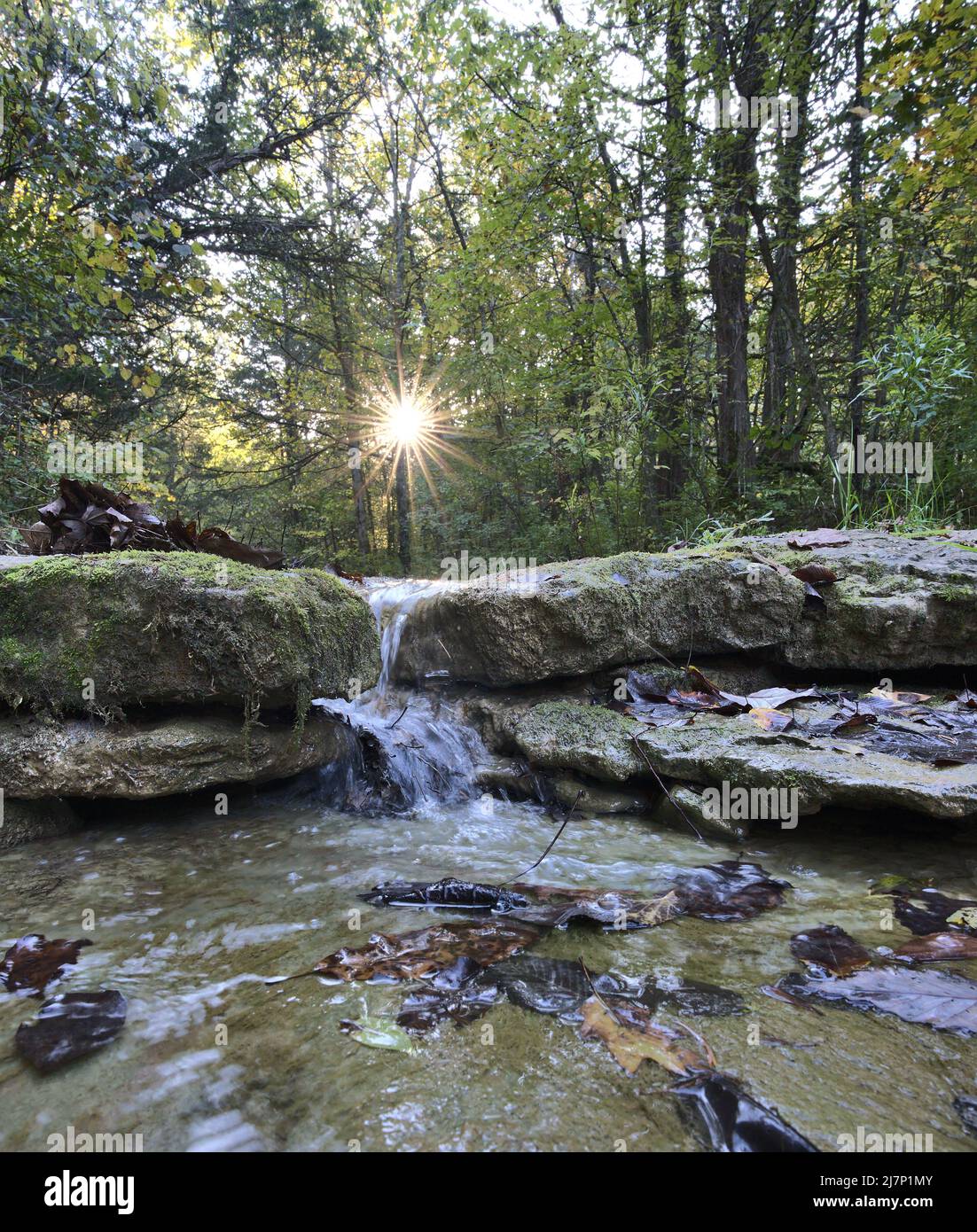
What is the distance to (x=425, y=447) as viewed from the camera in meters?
14.0

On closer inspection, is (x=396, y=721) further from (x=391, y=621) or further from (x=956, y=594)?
(x=956, y=594)

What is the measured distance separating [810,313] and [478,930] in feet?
34.8

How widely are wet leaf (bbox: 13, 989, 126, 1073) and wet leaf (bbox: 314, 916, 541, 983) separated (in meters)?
0.53

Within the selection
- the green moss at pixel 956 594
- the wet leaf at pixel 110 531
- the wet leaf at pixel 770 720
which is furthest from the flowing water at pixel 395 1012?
the green moss at pixel 956 594

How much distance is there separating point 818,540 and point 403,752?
378cm

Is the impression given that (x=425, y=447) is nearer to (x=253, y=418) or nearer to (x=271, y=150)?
(x=253, y=418)

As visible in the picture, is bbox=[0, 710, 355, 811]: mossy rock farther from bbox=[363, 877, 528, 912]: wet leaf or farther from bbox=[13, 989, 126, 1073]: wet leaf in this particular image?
bbox=[13, 989, 126, 1073]: wet leaf

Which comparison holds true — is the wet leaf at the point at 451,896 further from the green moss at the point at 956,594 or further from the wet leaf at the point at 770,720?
the green moss at the point at 956,594

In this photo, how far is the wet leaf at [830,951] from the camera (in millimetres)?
1700

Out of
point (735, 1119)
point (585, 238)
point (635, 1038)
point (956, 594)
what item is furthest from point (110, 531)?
point (585, 238)

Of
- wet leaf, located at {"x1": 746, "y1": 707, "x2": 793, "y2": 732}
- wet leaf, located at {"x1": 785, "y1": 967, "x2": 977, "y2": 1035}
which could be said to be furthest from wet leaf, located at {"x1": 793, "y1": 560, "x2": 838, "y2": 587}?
wet leaf, located at {"x1": 785, "y1": 967, "x2": 977, "y2": 1035}

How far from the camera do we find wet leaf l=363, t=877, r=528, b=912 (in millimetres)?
2160

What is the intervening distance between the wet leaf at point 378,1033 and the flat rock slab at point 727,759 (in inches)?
83.7
